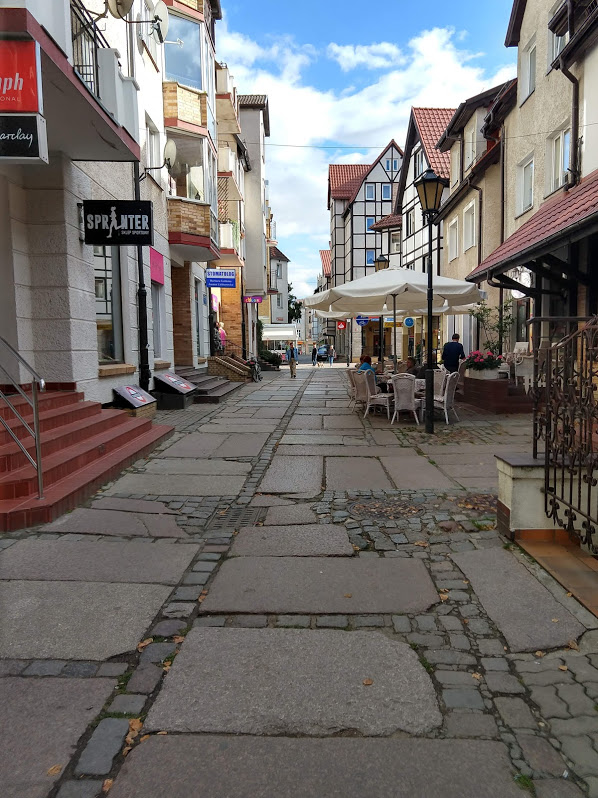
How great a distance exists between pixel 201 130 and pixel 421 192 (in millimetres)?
8904

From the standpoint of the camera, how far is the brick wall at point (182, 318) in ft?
57.5

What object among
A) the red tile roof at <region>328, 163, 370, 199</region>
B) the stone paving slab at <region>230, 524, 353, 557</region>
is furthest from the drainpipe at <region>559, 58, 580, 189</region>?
the red tile roof at <region>328, 163, 370, 199</region>

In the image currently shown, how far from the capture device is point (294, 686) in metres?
2.56

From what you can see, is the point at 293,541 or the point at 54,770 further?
the point at 293,541

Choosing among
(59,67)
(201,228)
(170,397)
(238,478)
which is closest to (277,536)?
(238,478)

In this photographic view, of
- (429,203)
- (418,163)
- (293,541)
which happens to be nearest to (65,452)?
(293,541)

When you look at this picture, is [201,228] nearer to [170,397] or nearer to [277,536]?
[170,397]

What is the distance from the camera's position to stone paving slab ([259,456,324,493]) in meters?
6.12

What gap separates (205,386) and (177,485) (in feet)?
31.0

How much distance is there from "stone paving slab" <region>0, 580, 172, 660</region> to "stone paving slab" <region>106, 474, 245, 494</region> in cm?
233

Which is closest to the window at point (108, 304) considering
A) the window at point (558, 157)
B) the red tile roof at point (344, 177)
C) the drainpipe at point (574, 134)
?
the drainpipe at point (574, 134)

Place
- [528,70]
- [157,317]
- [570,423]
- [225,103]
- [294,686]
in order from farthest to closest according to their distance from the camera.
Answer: [225,103] < [157,317] < [528,70] < [570,423] < [294,686]

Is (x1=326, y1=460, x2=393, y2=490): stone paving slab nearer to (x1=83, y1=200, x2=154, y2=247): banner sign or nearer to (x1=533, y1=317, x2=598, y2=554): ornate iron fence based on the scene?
(x1=533, y1=317, x2=598, y2=554): ornate iron fence

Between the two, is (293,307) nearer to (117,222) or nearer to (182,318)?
(182,318)
